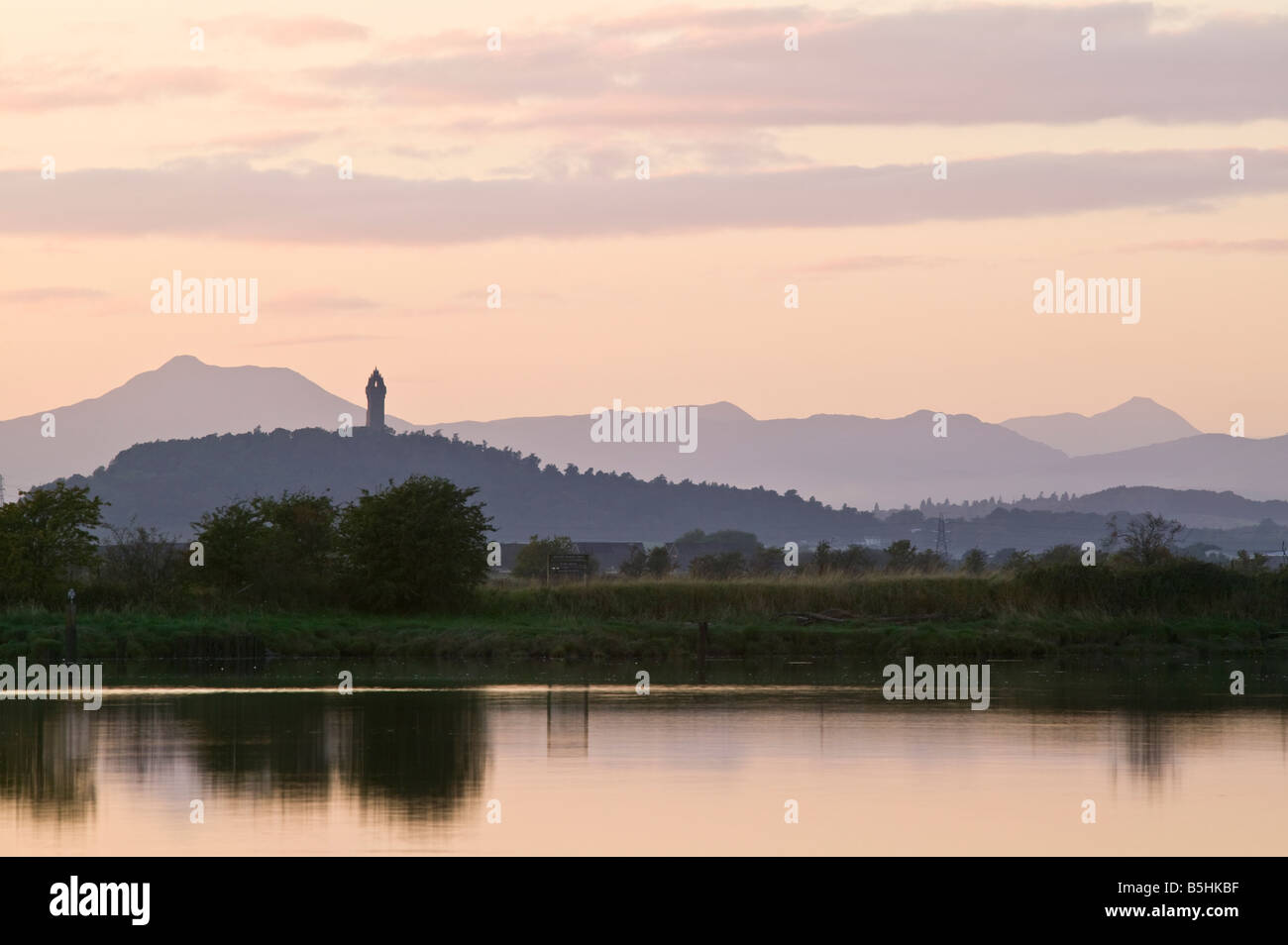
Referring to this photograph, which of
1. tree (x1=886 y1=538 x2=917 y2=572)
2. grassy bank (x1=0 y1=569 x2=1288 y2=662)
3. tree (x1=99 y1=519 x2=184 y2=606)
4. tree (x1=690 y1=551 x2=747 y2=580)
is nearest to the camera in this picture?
grassy bank (x1=0 y1=569 x2=1288 y2=662)

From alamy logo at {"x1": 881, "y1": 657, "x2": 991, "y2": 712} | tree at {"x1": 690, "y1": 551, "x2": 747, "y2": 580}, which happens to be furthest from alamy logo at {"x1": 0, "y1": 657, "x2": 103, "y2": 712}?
tree at {"x1": 690, "y1": 551, "x2": 747, "y2": 580}

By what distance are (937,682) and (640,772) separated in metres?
15.7

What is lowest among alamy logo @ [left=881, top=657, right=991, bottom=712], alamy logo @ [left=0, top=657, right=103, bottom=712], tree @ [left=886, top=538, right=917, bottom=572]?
alamy logo @ [left=881, top=657, right=991, bottom=712]

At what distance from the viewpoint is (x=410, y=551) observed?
49.3 m

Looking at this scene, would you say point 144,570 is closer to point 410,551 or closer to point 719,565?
point 410,551

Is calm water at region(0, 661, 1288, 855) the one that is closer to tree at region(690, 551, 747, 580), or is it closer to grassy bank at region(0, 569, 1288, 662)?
grassy bank at region(0, 569, 1288, 662)

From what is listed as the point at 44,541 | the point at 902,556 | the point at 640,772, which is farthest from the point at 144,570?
the point at 902,556

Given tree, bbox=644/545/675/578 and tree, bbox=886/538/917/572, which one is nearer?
tree, bbox=886/538/917/572

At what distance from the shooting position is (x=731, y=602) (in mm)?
50938

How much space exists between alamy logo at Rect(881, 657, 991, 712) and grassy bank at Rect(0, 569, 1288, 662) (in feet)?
13.5

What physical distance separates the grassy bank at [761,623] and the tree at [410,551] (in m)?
0.93

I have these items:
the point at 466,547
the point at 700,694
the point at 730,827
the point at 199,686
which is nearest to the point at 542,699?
the point at 700,694
